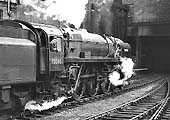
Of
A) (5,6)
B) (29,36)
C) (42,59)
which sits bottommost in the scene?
(42,59)

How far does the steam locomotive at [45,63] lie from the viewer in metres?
7.83

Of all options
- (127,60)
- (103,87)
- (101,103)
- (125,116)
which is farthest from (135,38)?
(125,116)

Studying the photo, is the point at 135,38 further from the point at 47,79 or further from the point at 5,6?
the point at 47,79

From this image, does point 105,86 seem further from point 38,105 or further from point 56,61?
point 38,105

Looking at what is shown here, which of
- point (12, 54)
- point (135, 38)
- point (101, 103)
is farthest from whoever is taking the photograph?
point (135, 38)

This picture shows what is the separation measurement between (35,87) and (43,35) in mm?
1751

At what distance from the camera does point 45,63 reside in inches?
370

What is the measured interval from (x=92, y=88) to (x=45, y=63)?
4.46 m

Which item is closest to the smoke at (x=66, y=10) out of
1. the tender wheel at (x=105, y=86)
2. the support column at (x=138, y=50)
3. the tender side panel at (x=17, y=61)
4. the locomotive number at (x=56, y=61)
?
the tender wheel at (x=105, y=86)

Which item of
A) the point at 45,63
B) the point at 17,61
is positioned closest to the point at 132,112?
the point at 45,63

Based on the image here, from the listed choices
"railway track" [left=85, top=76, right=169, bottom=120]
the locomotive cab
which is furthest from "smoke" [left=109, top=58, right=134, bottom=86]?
the locomotive cab

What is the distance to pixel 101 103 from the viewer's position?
38.7 ft

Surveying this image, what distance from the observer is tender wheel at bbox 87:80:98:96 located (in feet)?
42.4

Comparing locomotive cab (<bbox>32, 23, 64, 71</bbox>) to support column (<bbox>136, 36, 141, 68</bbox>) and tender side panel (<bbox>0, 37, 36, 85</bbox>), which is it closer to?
tender side panel (<bbox>0, 37, 36, 85</bbox>)
